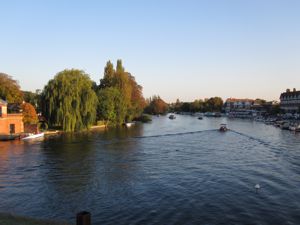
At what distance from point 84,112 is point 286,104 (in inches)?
4449

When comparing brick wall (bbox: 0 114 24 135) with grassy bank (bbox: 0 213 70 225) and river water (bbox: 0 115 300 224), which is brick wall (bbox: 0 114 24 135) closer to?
river water (bbox: 0 115 300 224)

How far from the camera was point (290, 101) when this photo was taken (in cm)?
14725

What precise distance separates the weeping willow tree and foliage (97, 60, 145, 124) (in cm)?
1541

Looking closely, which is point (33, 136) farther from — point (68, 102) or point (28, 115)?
point (68, 102)

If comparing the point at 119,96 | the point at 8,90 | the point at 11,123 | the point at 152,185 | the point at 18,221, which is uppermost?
the point at 8,90

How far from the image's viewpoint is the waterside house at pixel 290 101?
140625 millimetres

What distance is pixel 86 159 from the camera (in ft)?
118

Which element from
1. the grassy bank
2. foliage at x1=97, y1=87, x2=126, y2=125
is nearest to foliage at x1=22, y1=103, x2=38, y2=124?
foliage at x1=97, y1=87, x2=126, y2=125

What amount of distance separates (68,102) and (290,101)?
377ft

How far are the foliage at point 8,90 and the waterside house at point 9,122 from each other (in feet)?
41.9

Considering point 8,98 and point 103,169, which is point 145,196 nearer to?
point 103,169

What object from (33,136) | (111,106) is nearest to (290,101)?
(111,106)

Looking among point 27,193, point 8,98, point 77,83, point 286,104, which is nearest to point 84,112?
point 77,83

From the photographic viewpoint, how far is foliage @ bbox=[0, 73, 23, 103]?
70.4 meters
